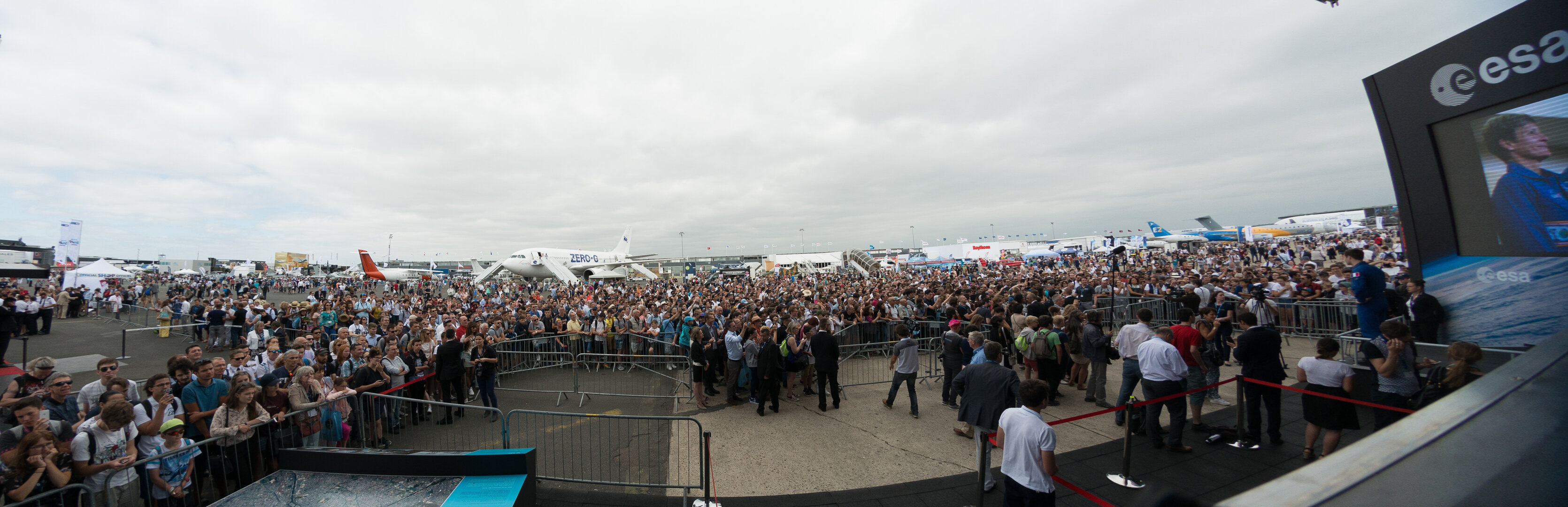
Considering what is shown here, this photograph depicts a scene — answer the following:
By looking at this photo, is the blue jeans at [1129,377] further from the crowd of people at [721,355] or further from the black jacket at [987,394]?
the black jacket at [987,394]

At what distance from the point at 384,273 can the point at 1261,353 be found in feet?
219

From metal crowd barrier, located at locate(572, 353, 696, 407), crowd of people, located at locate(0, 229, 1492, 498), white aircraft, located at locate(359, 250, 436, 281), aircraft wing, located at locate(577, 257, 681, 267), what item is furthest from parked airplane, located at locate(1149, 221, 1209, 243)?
white aircraft, located at locate(359, 250, 436, 281)

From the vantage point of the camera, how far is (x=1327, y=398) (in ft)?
15.5

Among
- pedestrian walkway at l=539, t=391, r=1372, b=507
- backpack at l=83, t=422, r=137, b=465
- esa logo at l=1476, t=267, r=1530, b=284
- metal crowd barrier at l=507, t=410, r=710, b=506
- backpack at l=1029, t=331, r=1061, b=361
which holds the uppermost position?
esa logo at l=1476, t=267, r=1530, b=284

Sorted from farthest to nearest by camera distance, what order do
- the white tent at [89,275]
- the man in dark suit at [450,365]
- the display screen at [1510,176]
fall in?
the white tent at [89,275]
the man in dark suit at [450,365]
the display screen at [1510,176]

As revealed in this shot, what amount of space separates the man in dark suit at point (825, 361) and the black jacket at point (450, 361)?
215 inches

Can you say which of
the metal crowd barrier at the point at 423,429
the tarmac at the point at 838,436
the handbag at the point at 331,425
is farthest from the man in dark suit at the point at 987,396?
the handbag at the point at 331,425

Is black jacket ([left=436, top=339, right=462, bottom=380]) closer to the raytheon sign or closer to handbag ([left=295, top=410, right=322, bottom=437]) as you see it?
handbag ([left=295, top=410, right=322, bottom=437])

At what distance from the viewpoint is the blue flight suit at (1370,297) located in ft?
22.6

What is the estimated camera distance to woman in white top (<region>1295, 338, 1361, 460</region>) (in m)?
4.68

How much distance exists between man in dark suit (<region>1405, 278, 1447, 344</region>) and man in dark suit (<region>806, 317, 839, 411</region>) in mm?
7769

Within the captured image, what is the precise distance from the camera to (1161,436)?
18.4 feet

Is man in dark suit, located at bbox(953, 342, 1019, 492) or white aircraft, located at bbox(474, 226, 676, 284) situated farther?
white aircraft, located at bbox(474, 226, 676, 284)

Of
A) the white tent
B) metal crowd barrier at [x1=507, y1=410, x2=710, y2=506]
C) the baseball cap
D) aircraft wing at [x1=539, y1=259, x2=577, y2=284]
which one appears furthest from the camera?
aircraft wing at [x1=539, y1=259, x2=577, y2=284]
